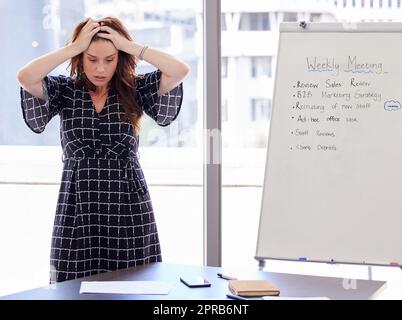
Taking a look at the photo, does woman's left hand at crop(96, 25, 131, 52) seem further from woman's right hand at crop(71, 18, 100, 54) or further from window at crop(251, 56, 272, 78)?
window at crop(251, 56, 272, 78)

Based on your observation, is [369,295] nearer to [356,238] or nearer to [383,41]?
[356,238]

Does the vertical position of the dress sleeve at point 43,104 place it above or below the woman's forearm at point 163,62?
below

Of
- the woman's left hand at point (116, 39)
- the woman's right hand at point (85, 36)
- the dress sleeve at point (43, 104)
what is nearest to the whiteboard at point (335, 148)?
the woman's left hand at point (116, 39)

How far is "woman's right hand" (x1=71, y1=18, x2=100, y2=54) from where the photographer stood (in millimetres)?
3013

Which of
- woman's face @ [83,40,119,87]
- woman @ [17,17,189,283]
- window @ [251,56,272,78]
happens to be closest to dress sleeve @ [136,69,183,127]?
woman @ [17,17,189,283]

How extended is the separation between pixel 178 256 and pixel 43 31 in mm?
1376

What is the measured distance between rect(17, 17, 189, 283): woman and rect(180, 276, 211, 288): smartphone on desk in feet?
2.00

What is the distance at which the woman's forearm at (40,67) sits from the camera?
9.66 ft

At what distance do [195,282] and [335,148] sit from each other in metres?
1.04

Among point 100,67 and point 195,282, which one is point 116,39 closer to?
point 100,67

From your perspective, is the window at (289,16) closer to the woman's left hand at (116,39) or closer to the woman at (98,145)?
the woman at (98,145)

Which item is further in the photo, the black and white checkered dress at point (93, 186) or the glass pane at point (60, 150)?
the glass pane at point (60, 150)

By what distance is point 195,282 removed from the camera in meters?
2.43
